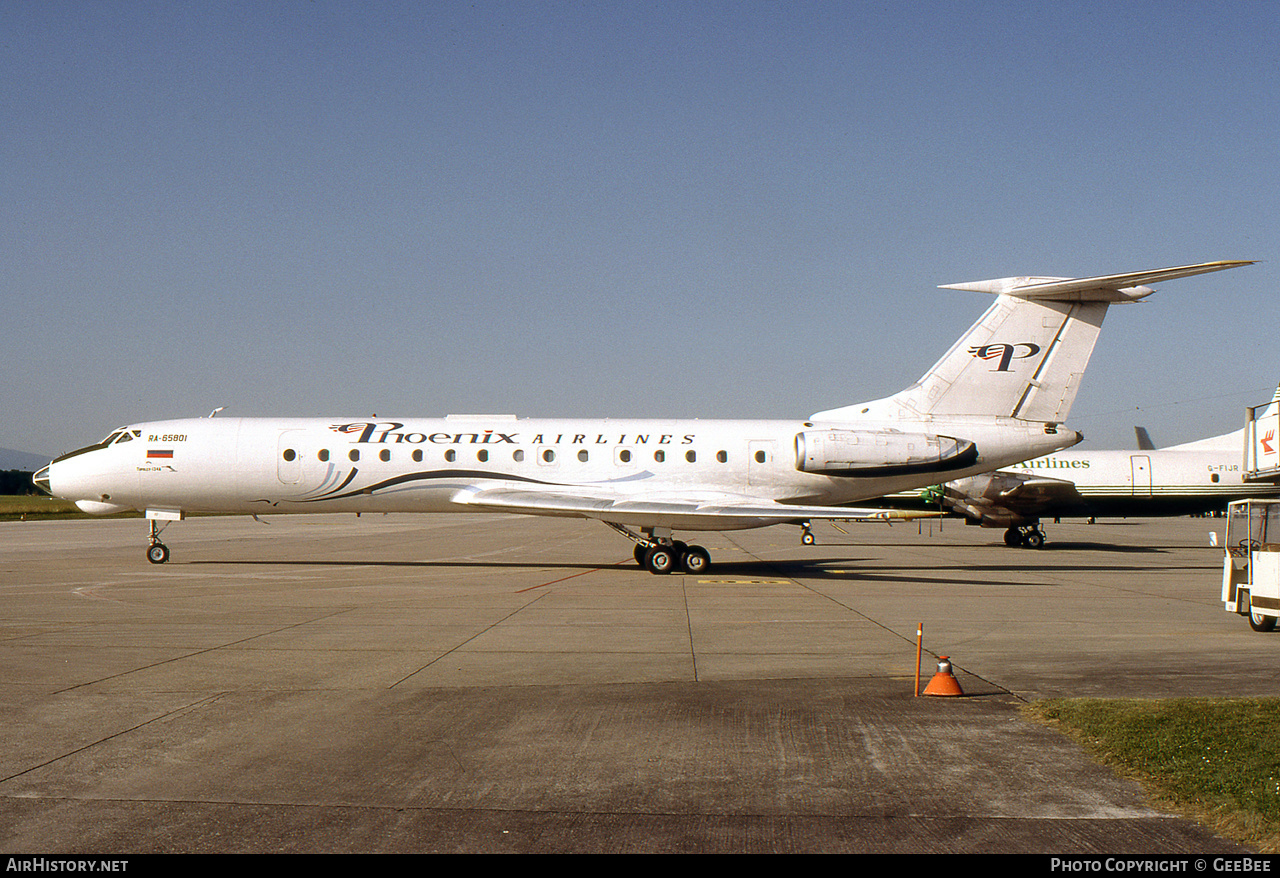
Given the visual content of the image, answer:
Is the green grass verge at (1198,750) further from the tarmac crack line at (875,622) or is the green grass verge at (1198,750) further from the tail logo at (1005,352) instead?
the tail logo at (1005,352)

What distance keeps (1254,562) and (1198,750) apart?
761 centimetres

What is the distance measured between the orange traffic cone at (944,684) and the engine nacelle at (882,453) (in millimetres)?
12818

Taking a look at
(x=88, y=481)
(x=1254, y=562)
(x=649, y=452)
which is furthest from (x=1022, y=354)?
(x=88, y=481)

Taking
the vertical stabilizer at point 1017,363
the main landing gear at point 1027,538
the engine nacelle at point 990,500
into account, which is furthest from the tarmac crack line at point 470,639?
the main landing gear at point 1027,538

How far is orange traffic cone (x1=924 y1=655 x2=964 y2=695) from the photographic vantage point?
8391 millimetres

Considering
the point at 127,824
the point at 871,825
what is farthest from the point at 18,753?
the point at 871,825

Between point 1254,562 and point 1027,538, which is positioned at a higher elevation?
point 1254,562

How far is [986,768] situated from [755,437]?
1582 cm

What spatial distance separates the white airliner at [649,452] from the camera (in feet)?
69.0

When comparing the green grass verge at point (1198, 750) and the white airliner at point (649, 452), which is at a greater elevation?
the white airliner at point (649, 452)

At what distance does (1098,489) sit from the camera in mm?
33062

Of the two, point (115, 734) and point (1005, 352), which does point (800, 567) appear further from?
point (115, 734)

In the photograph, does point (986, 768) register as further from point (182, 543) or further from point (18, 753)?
point (182, 543)
